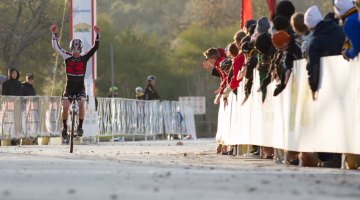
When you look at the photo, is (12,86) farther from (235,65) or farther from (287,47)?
(287,47)

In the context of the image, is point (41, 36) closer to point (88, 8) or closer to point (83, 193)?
point (88, 8)

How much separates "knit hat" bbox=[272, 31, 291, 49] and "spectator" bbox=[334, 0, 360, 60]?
65.3 inches

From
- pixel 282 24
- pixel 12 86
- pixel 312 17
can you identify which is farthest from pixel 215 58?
pixel 12 86

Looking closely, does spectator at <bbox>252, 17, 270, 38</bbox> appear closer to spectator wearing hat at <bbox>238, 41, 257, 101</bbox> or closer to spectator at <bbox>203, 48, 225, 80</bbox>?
spectator wearing hat at <bbox>238, 41, 257, 101</bbox>

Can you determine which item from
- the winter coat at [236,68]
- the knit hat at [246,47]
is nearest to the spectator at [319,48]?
the knit hat at [246,47]

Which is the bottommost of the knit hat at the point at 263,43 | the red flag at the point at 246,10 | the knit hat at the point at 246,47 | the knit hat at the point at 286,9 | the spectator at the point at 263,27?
the knit hat at the point at 263,43

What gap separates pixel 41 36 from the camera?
66125 millimetres

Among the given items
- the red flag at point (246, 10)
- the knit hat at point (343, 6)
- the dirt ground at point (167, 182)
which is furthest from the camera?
the red flag at point (246, 10)

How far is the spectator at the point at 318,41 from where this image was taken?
17.9 m

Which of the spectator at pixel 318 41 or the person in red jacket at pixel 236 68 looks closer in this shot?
the spectator at pixel 318 41

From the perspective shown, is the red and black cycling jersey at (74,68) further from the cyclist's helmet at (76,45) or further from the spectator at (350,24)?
the spectator at (350,24)

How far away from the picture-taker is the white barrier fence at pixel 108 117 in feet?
116

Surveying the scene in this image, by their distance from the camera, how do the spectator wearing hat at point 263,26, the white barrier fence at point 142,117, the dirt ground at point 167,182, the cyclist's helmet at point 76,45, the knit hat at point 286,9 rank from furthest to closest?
the white barrier fence at point 142,117, the cyclist's helmet at point 76,45, the spectator wearing hat at point 263,26, the knit hat at point 286,9, the dirt ground at point 167,182

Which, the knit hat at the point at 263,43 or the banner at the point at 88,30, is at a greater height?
the banner at the point at 88,30
